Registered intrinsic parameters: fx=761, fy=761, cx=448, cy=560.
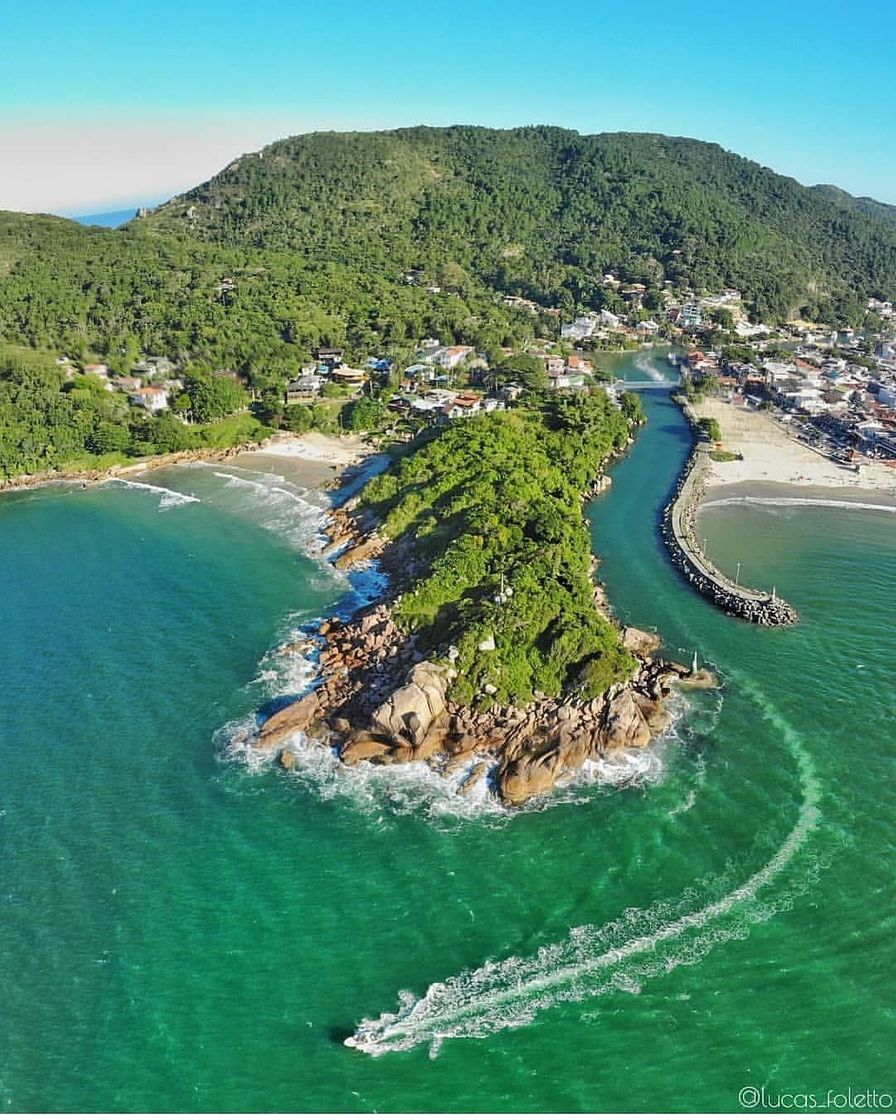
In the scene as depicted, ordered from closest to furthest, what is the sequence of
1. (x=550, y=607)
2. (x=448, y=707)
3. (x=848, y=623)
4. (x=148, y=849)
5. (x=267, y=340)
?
1. (x=148, y=849)
2. (x=448, y=707)
3. (x=550, y=607)
4. (x=848, y=623)
5. (x=267, y=340)

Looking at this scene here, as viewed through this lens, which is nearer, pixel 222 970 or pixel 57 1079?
pixel 57 1079

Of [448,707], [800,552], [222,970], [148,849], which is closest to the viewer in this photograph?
[222,970]

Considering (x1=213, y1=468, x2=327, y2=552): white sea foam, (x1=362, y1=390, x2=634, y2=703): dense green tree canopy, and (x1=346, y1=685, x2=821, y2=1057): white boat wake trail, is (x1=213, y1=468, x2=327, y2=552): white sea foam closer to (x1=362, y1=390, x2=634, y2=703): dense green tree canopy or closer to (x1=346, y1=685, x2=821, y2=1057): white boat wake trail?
(x1=362, y1=390, x2=634, y2=703): dense green tree canopy

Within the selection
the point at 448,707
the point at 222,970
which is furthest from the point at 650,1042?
the point at 448,707

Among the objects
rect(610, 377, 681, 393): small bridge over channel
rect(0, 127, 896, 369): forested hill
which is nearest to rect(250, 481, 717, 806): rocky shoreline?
rect(0, 127, 896, 369): forested hill

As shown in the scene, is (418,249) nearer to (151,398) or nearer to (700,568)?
(151,398)

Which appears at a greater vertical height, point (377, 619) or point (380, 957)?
point (377, 619)

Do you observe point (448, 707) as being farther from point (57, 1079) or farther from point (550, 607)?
point (57, 1079)

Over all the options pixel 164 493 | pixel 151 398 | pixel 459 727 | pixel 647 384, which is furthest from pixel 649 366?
pixel 459 727
